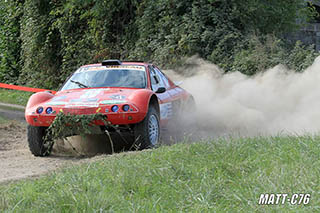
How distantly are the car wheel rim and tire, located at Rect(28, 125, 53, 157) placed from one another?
1583mm

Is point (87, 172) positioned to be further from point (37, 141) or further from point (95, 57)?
point (95, 57)

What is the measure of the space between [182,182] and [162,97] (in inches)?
162

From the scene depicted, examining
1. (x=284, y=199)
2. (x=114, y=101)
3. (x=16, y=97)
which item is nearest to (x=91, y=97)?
(x=114, y=101)

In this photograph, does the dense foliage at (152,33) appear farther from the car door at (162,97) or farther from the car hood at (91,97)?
the car hood at (91,97)

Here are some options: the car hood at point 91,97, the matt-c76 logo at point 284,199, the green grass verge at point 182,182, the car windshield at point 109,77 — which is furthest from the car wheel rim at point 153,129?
the matt-c76 logo at point 284,199

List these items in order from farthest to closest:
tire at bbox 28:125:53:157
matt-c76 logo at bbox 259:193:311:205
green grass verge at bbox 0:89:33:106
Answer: green grass verge at bbox 0:89:33:106 → tire at bbox 28:125:53:157 → matt-c76 logo at bbox 259:193:311:205

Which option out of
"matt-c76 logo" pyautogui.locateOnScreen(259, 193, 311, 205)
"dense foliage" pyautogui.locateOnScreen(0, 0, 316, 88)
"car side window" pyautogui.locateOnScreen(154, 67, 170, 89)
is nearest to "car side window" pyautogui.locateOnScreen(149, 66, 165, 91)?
"car side window" pyautogui.locateOnScreen(154, 67, 170, 89)

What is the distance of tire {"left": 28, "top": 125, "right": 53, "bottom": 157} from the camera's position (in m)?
8.34

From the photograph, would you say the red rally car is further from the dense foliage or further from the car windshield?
the dense foliage

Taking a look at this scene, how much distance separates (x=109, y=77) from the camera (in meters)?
9.44

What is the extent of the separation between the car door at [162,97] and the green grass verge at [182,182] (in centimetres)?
238

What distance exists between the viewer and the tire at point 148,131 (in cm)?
813

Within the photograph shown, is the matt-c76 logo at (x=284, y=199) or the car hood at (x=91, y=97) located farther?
the car hood at (x=91, y=97)

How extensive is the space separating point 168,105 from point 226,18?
23.1 ft
